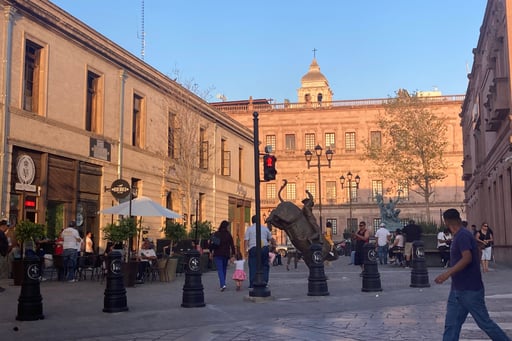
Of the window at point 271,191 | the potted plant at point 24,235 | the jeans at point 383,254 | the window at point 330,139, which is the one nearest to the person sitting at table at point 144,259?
the potted plant at point 24,235

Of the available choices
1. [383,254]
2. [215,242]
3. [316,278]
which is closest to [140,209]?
[215,242]

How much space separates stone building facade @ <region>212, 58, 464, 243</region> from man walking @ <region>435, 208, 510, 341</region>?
2165 inches

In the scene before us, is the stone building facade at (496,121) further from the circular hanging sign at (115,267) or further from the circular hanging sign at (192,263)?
the circular hanging sign at (115,267)

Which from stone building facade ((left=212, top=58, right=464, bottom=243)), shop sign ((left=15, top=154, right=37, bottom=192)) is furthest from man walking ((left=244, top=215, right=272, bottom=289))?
stone building facade ((left=212, top=58, right=464, bottom=243))

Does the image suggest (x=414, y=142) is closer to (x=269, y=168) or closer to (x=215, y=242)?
(x=215, y=242)

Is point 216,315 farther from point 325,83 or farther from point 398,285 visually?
point 325,83

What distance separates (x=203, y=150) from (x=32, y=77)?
14526mm

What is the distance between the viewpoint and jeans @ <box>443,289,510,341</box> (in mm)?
6062

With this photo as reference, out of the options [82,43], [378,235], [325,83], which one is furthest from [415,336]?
[325,83]

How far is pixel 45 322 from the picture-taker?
9391 millimetres

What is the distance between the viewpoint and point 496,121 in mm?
24641

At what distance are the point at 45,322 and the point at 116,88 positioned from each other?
18.4 metres

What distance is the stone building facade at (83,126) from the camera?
19745 mm

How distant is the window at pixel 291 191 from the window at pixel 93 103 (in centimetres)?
4202
